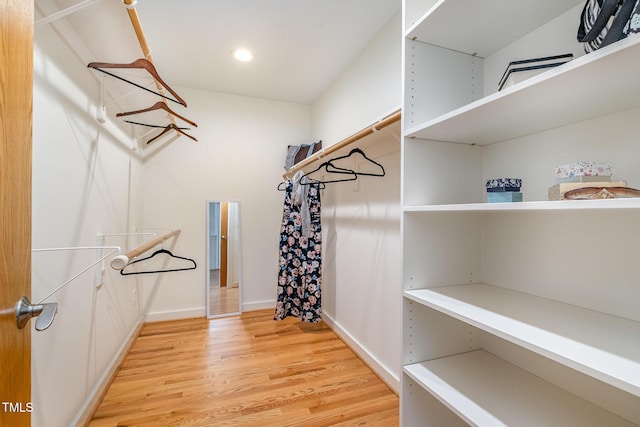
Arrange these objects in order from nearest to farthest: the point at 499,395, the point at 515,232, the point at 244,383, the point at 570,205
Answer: the point at 570,205
the point at 499,395
the point at 515,232
the point at 244,383

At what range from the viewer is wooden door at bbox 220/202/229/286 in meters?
3.18

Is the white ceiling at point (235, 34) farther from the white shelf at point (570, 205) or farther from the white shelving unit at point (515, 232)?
the white shelf at point (570, 205)

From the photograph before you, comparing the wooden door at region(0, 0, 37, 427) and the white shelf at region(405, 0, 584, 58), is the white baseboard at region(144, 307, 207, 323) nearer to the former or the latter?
the wooden door at region(0, 0, 37, 427)

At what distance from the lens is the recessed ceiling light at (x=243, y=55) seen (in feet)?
7.50

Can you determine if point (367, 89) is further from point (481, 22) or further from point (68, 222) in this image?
point (68, 222)

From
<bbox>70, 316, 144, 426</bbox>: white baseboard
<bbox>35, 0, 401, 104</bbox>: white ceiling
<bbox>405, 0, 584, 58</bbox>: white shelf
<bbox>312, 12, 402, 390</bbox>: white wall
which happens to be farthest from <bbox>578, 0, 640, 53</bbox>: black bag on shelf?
<bbox>70, 316, 144, 426</bbox>: white baseboard

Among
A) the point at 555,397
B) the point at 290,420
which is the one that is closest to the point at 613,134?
the point at 555,397

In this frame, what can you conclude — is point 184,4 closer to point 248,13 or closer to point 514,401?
A: point 248,13

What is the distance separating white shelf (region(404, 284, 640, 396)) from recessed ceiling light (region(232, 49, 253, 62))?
7.51 ft

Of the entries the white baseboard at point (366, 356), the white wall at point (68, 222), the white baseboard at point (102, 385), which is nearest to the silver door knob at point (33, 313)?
the white wall at point (68, 222)

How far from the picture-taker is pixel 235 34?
Result: 2.05m

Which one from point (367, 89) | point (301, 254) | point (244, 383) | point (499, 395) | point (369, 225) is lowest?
point (244, 383)

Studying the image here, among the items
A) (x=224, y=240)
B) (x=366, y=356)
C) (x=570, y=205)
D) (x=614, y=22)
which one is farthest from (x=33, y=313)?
(x=224, y=240)

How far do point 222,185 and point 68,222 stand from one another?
1818mm
